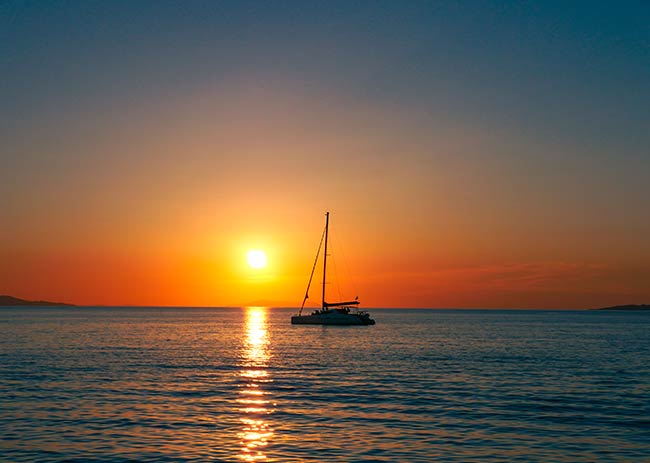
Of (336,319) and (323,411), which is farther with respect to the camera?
(336,319)

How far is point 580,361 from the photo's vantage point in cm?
6706

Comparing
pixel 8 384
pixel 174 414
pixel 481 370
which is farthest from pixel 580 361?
pixel 8 384

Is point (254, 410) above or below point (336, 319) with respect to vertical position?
below

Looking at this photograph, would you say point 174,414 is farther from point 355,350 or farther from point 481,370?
point 355,350

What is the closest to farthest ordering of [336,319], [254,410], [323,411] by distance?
[323,411] → [254,410] → [336,319]

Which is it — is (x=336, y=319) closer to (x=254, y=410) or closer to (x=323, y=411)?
(x=254, y=410)

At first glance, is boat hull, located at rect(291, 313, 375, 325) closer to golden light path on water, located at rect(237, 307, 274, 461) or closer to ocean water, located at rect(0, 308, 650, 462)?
ocean water, located at rect(0, 308, 650, 462)

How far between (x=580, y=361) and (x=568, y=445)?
43.4 meters

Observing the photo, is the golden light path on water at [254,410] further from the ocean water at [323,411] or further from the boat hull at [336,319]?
the boat hull at [336,319]

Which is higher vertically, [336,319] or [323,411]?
A: [336,319]

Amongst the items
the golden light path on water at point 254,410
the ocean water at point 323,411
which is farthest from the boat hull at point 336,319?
the golden light path on water at point 254,410

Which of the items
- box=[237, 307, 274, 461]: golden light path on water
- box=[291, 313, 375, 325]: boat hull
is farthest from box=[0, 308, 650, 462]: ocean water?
box=[291, 313, 375, 325]: boat hull

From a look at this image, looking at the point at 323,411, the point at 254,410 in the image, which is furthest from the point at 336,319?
the point at 323,411

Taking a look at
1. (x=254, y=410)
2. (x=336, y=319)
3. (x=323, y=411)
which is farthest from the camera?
(x=336, y=319)
